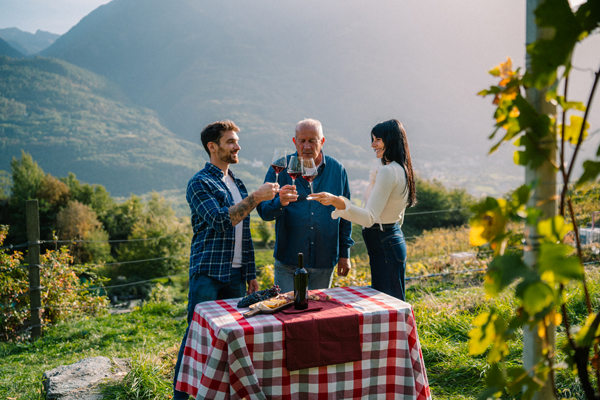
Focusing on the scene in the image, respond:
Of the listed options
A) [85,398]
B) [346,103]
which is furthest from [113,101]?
[85,398]

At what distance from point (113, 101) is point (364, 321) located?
4340 inches

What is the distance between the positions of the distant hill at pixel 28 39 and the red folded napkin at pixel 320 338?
14098cm

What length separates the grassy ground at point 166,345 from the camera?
278cm

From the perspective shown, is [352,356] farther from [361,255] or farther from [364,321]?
[361,255]

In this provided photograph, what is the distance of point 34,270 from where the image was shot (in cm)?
479

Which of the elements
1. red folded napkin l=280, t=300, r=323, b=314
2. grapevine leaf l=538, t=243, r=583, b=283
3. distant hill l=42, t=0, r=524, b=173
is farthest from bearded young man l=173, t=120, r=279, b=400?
distant hill l=42, t=0, r=524, b=173

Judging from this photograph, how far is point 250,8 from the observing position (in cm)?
13200

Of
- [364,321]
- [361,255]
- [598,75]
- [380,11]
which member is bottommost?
[361,255]

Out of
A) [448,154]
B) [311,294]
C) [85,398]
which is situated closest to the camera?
[311,294]

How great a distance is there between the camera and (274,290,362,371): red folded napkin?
69.7 inches

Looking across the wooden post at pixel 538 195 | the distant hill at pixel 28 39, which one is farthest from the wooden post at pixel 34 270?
the distant hill at pixel 28 39

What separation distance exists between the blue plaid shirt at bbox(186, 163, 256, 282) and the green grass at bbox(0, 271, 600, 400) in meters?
0.94

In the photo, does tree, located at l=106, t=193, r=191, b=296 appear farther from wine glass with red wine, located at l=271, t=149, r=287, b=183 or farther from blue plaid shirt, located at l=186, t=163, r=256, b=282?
wine glass with red wine, located at l=271, t=149, r=287, b=183

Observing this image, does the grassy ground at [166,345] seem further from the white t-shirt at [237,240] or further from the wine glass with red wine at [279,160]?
the wine glass with red wine at [279,160]
